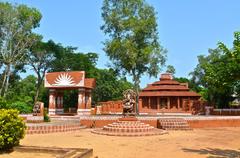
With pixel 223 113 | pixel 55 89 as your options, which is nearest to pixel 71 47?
pixel 55 89

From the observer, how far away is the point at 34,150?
10977 millimetres

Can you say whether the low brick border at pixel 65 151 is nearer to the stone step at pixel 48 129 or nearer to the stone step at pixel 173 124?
the stone step at pixel 48 129

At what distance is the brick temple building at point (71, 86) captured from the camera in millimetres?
32781

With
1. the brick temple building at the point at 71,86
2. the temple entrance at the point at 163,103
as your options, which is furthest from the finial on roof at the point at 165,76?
the brick temple building at the point at 71,86

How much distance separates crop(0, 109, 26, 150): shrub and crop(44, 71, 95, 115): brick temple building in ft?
67.2

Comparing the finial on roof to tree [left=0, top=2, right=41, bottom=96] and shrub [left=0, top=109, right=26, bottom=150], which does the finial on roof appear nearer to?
tree [left=0, top=2, right=41, bottom=96]

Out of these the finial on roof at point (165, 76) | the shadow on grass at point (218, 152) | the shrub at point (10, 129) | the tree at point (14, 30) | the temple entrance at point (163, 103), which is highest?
the tree at point (14, 30)

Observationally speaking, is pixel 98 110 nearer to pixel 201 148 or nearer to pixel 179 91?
pixel 179 91

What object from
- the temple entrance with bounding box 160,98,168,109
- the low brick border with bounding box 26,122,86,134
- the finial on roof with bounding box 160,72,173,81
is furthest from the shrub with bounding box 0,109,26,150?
the finial on roof with bounding box 160,72,173,81

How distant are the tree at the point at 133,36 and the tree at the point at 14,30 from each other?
410 inches

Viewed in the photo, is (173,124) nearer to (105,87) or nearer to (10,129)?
(10,129)

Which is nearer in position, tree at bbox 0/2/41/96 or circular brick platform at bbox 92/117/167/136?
circular brick platform at bbox 92/117/167/136

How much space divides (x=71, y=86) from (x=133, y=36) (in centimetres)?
826

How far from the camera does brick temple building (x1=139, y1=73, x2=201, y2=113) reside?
122 ft
